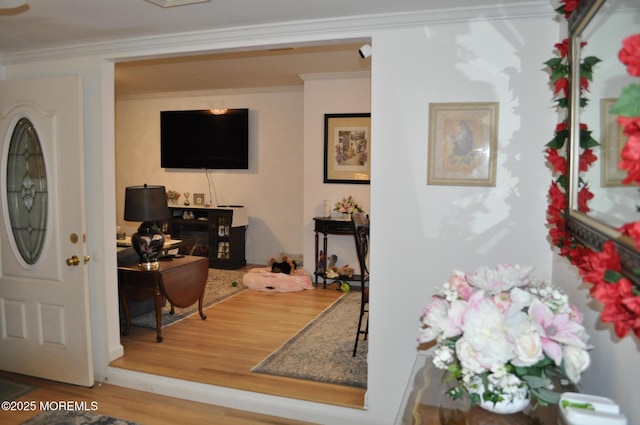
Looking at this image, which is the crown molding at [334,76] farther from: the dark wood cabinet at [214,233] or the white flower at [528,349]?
the white flower at [528,349]

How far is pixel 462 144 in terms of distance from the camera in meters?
2.68

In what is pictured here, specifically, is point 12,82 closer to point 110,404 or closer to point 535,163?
point 110,404

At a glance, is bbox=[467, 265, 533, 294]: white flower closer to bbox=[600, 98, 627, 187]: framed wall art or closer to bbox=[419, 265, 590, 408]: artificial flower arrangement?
bbox=[419, 265, 590, 408]: artificial flower arrangement

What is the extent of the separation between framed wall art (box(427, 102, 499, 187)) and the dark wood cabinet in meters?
4.67

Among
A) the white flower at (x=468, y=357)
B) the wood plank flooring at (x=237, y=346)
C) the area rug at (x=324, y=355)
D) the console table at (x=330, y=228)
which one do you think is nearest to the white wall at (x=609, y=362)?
the white flower at (x=468, y=357)

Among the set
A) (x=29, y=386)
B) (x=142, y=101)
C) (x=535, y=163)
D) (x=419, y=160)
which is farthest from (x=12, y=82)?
(x=142, y=101)

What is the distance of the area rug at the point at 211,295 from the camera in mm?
4703

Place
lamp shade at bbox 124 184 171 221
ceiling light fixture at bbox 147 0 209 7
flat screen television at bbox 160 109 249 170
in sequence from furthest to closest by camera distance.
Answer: flat screen television at bbox 160 109 249 170 < lamp shade at bbox 124 184 171 221 < ceiling light fixture at bbox 147 0 209 7

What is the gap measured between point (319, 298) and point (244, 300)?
858 mm

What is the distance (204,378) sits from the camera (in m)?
3.36

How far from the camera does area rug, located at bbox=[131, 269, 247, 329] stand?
185 inches

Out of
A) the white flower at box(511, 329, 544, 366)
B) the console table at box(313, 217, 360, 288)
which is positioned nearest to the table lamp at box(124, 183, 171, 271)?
the console table at box(313, 217, 360, 288)

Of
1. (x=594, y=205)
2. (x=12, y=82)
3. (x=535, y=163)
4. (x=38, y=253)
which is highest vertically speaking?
(x=12, y=82)

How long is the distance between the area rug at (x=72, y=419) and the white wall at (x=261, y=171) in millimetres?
4351
